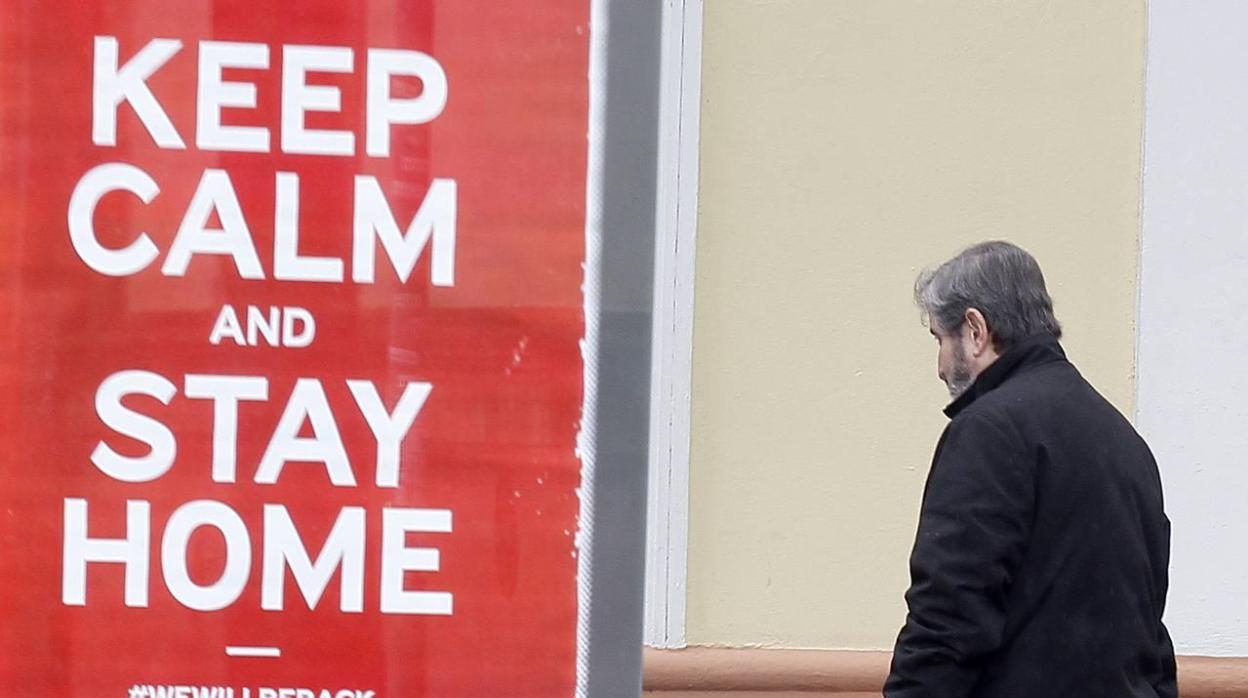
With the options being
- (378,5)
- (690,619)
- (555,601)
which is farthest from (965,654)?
(690,619)

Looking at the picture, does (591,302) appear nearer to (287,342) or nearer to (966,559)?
(287,342)

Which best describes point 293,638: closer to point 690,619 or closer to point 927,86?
point 690,619

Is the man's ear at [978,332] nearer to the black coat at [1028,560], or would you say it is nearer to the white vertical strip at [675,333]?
the black coat at [1028,560]

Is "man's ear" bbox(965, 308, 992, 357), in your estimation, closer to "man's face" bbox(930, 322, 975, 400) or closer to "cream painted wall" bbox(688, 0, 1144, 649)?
"man's face" bbox(930, 322, 975, 400)

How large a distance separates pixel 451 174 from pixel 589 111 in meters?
0.20

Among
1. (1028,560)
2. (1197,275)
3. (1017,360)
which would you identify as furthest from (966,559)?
(1197,275)

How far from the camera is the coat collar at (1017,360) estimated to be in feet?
9.52

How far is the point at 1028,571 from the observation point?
278cm

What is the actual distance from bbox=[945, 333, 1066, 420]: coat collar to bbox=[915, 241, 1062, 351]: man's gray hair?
27 millimetres

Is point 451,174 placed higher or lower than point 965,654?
higher

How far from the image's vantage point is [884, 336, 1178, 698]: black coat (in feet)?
8.95

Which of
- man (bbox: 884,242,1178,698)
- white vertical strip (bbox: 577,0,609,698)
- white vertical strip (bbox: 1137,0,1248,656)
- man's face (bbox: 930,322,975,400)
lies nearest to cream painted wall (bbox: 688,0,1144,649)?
white vertical strip (bbox: 1137,0,1248,656)

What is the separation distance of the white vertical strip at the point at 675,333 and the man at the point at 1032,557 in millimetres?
1770

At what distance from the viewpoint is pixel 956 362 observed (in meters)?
2.99
